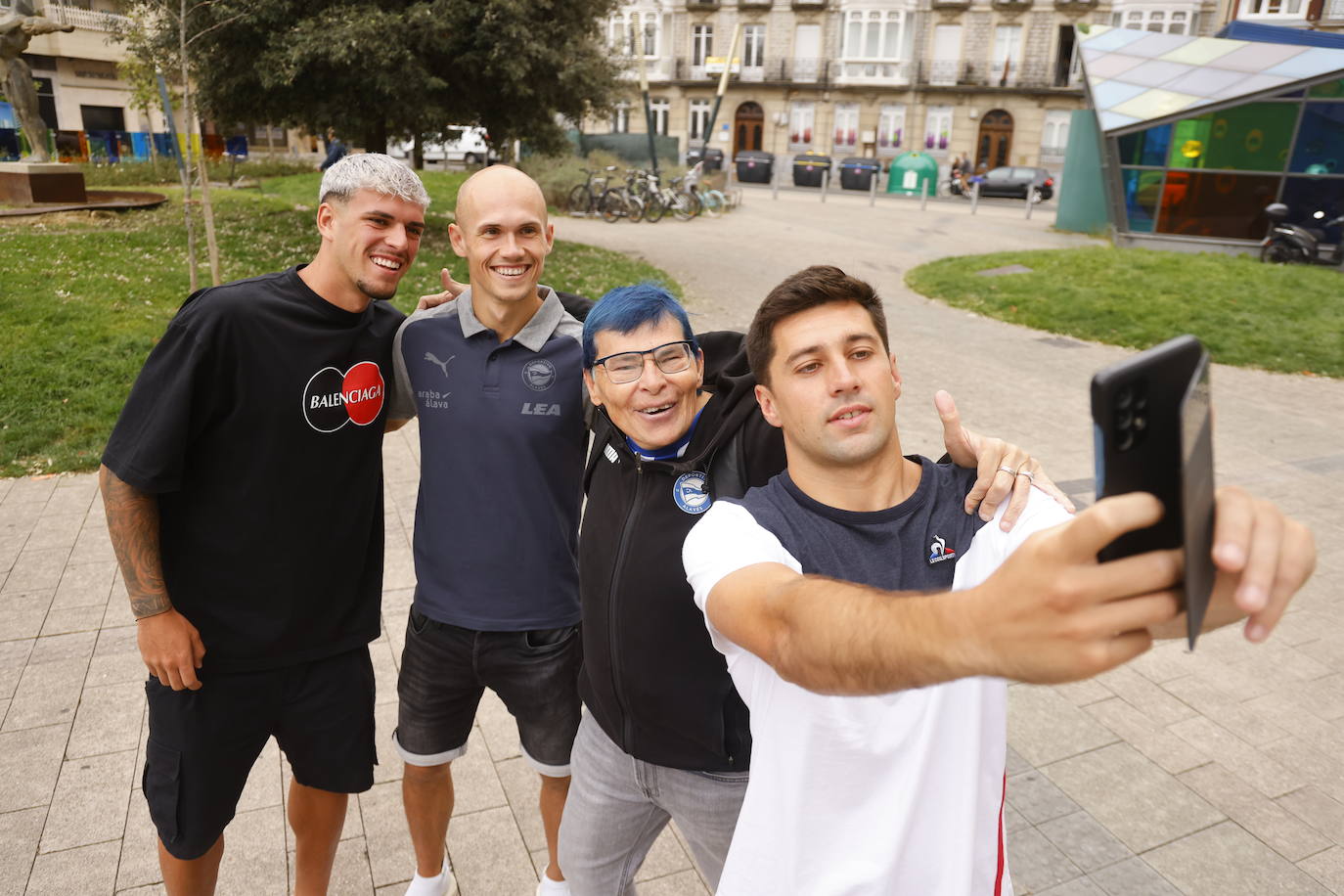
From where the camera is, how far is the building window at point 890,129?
46.9 meters

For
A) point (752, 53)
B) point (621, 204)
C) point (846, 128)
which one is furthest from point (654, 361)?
point (752, 53)

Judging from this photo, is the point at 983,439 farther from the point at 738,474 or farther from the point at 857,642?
the point at 857,642

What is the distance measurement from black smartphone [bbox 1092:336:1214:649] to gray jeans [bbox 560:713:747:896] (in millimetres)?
1629

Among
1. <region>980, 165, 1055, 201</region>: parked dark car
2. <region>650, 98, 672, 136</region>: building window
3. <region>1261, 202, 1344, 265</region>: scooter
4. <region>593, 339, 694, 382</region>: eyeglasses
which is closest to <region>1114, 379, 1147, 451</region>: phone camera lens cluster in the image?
<region>593, 339, 694, 382</region>: eyeglasses

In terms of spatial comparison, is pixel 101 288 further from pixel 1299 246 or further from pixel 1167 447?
pixel 1299 246

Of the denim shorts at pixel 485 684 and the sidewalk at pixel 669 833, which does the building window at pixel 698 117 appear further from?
the denim shorts at pixel 485 684

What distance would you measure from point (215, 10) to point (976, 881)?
13.4 metres

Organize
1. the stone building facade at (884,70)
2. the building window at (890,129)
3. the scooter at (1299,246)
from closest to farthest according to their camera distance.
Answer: the scooter at (1299,246) → the stone building facade at (884,70) → the building window at (890,129)

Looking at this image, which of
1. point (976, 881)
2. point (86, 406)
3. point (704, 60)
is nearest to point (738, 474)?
point (976, 881)

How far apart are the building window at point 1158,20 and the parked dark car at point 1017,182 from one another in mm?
13511

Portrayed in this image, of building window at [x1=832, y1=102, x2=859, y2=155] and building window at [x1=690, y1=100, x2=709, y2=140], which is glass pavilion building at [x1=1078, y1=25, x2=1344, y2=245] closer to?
building window at [x1=832, y1=102, x2=859, y2=155]

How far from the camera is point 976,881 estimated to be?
5.83 feet

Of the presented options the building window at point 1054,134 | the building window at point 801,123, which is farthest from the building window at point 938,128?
the building window at point 801,123

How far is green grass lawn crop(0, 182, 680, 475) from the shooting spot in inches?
293
